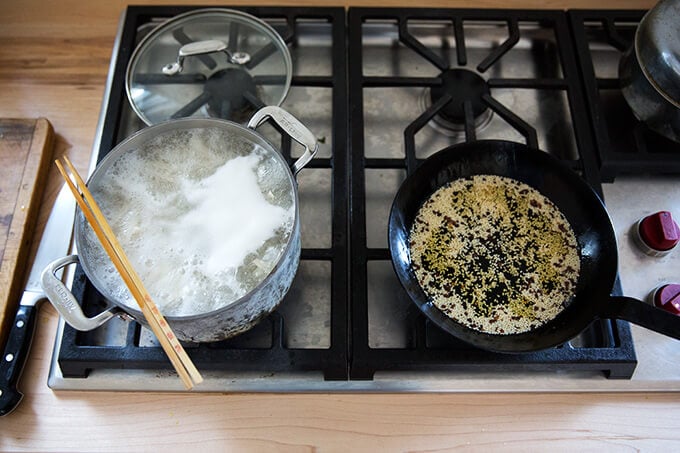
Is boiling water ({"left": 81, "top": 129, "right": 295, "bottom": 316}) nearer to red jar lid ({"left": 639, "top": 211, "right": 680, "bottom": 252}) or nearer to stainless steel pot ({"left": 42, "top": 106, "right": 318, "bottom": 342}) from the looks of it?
stainless steel pot ({"left": 42, "top": 106, "right": 318, "bottom": 342})

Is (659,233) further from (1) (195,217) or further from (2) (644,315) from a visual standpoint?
(1) (195,217)

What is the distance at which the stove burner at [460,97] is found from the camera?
35.7 inches

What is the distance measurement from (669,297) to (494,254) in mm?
232

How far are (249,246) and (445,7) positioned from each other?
60 cm

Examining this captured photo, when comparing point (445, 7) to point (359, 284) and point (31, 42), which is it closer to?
point (359, 284)

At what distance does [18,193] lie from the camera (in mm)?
839

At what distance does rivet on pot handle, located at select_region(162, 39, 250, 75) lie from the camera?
2.82ft

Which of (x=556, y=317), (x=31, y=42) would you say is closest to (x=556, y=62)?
(x=556, y=317)

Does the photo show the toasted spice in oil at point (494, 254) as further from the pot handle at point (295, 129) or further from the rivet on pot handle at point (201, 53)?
the rivet on pot handle at point (201, 53)

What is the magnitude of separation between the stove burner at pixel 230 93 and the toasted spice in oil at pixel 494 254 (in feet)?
1.04

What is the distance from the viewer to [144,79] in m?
0.90

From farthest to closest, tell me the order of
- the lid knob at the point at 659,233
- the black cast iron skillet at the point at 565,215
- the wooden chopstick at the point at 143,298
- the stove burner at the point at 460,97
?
1. the stove burner at the point at 460,97
2. the lid knob at the point at 659,233
3. the black cast iron skillet at the point at 565,215
4. the wooden chopstick at the point at 143,298

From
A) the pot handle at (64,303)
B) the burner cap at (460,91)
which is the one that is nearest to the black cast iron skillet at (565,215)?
the burner cap at (460,91)

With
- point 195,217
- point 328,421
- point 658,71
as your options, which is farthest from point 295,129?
point 658,71
